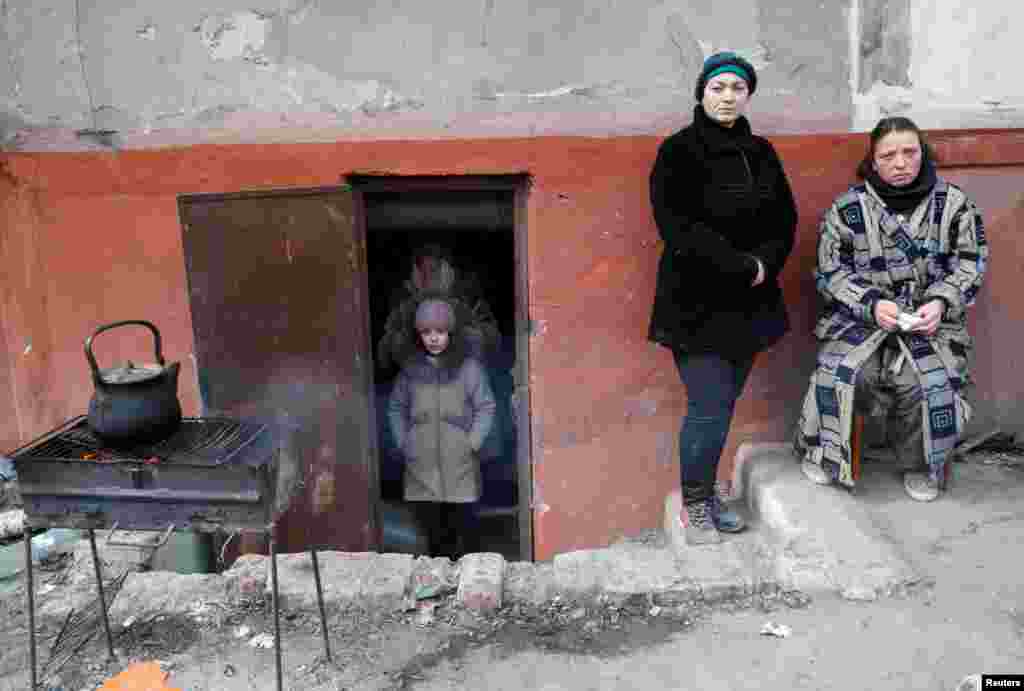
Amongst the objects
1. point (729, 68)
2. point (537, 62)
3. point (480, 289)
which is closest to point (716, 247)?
point (729, 68)

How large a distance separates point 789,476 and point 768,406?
0.57 m

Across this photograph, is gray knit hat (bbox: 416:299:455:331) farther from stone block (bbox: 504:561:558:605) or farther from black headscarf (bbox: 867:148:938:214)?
black headscarf (bbox: 867:148:938:214)

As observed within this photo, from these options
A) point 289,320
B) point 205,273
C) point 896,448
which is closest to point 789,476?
point 896,448

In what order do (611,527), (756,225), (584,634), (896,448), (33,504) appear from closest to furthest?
(33,504)
(584,634)
(756,225)
(896,448)
(611,527)

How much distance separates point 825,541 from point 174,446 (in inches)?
98.5

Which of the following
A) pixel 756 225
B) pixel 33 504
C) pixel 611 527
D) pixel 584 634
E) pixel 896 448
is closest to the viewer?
pixel 33 504

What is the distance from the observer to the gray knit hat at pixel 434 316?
14.9 feet

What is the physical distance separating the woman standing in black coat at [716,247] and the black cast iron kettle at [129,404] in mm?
1943

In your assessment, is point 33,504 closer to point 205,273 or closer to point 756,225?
point 205,273

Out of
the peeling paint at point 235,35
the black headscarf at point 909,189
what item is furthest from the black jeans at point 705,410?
the peeling paint at point 235,35

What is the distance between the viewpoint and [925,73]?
4172 mm

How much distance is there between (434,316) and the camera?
4.53 m

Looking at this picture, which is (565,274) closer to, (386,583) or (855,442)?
(855,442)

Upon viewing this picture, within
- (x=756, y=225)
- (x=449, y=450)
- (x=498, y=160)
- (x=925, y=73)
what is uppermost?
(x=925, y=73)
